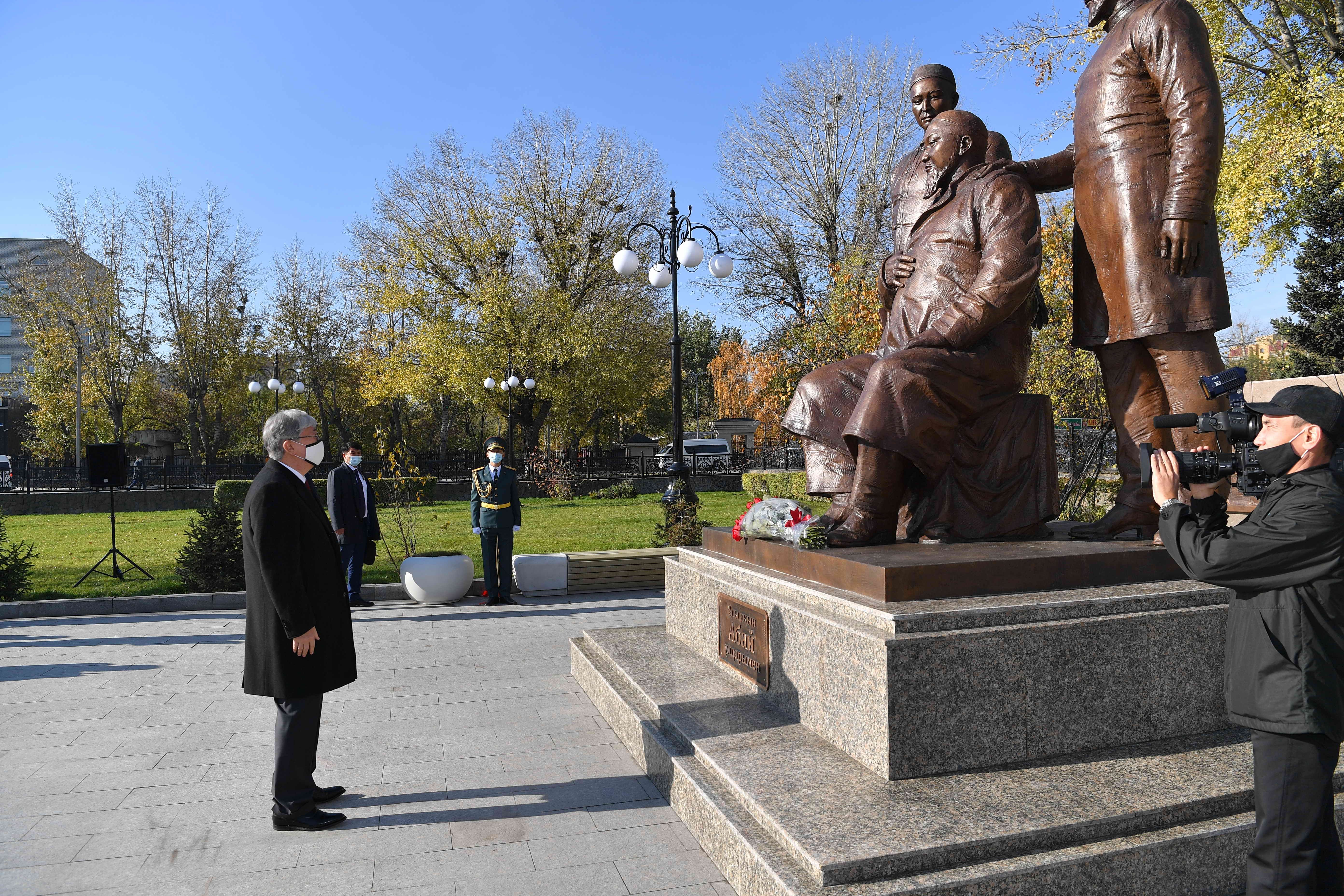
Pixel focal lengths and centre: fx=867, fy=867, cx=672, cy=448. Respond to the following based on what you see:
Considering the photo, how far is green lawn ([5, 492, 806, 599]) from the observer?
11.7m

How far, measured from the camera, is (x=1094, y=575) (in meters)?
4.08

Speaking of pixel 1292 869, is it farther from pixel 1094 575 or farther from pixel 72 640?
pixel 72 640

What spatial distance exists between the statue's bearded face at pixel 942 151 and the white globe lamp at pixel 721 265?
31.6 feet

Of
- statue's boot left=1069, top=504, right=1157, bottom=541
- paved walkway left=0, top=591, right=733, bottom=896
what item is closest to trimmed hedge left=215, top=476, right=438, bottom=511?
paved walkway left=0, top=591, right=733, bottom=896

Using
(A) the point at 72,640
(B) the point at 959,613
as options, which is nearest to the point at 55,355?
(A) the point at 72,640

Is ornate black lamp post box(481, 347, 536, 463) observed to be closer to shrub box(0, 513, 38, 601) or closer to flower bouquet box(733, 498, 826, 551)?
shrub box(0, 513, 38, 601)

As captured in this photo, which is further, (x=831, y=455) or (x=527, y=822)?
(x=831, y=455)

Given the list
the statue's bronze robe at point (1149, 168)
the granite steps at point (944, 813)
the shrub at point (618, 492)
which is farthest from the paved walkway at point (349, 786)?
the shrub at point (618, 492)

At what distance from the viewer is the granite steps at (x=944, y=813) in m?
2.79

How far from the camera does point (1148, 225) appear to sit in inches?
180

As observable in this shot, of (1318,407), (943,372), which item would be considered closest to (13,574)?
(943,372)

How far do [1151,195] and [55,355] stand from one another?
43.3 m

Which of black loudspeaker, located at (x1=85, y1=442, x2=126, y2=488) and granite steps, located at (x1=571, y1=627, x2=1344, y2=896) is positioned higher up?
black loudspeaker, located at (x1=85, y1=442, x2=126, y2=488)

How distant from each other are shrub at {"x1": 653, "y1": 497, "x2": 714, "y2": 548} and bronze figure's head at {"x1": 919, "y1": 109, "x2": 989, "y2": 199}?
7.53 m
